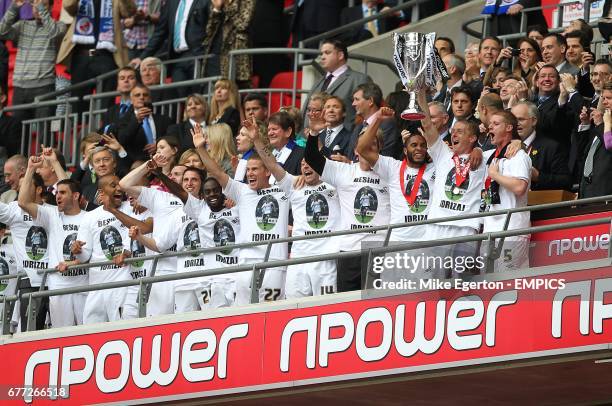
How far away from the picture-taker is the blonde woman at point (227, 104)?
16672 millimetres

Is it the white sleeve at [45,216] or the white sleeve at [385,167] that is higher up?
the white sleeve at [385,167]

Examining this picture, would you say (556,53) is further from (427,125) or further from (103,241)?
(103,241)

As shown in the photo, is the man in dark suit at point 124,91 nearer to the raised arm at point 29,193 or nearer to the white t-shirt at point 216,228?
the raised arm at point 29,193

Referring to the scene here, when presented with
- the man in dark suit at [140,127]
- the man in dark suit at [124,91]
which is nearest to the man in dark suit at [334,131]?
the man in dark suit at [140,127]

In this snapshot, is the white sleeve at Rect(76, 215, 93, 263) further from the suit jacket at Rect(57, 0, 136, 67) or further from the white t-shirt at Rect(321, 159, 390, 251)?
the suit jacket at Rect(57, 0, 136, 67)

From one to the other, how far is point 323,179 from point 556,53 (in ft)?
8.51

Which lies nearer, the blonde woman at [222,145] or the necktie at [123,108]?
the blonde woman at [222,145]

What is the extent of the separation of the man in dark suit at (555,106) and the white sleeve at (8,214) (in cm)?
518

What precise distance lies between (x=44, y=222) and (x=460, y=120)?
4443 millimetres

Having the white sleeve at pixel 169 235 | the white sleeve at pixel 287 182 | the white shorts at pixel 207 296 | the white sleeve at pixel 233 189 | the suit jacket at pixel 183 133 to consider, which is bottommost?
the white shorts at pixel 207 296

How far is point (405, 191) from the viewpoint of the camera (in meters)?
13.6

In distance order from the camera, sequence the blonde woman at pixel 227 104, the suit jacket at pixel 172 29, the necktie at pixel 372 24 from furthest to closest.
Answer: the suit jacket at pixel 172 29, the necktie at pixel 372 24, the blonde woman at pixel 227 104

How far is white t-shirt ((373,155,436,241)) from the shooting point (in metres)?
13.5

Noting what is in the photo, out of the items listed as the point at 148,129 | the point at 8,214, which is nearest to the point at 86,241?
the point at 8,214
